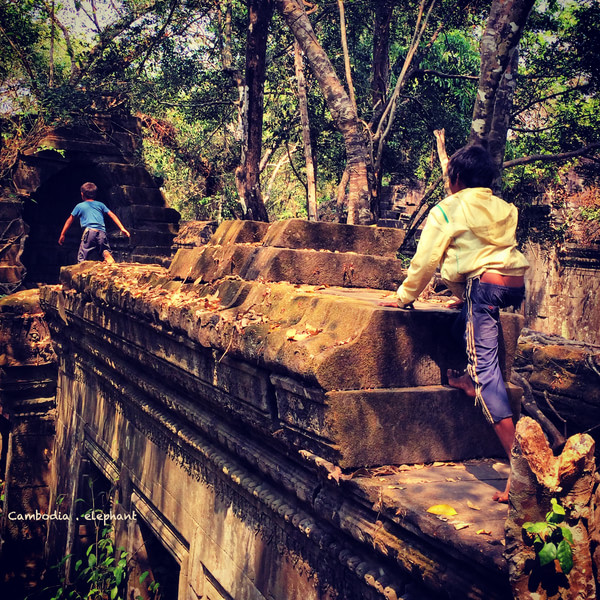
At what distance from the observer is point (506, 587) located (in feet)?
5.27

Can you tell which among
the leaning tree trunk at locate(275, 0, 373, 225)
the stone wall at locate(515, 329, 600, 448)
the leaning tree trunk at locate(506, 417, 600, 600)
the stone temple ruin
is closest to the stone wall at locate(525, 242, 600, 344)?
the leaning tree trunk at locate(275, 0, 373, 225)

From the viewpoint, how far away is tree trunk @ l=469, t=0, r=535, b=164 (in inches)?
210

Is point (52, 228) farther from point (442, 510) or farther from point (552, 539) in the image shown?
point (552, 539)

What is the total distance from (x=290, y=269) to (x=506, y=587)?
2055 millimetres

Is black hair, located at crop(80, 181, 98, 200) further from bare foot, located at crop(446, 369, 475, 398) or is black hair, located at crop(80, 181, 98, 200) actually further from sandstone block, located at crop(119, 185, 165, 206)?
bare foot, located at crop(446, 369, 475, 398)

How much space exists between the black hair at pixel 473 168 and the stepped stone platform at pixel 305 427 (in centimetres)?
60

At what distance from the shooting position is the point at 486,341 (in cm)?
245

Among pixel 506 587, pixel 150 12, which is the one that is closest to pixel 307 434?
pixel 506 587

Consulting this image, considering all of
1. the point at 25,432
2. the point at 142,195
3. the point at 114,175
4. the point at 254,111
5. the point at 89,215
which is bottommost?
the point at 25,432

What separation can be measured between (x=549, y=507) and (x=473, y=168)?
1531 millimetres

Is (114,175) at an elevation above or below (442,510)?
above

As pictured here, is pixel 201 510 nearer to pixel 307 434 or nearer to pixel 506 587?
pixel 307 434

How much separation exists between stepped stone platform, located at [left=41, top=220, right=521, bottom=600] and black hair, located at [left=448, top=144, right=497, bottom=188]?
0.60 metres

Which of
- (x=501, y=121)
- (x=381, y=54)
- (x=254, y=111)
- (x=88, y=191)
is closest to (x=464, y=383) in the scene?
(x=501, y=121)
